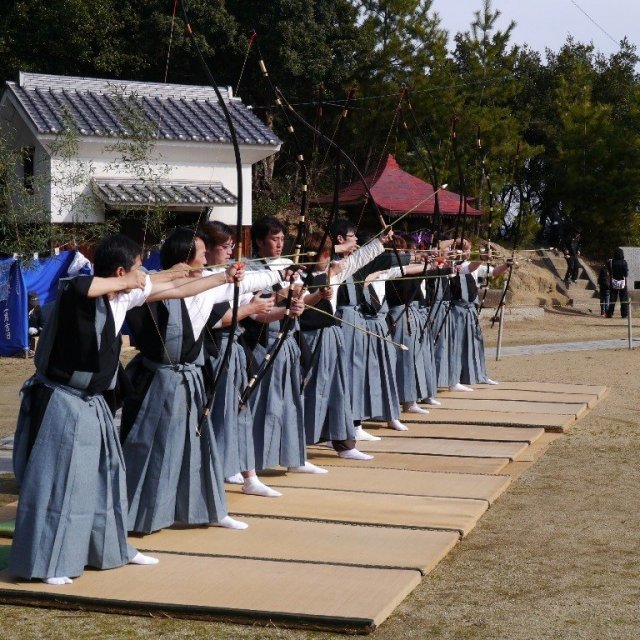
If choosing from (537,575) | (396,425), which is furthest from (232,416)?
(396,425)

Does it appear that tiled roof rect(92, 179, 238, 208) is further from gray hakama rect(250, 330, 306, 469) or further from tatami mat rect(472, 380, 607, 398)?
gray hakama rect(250, 330, 306, 469)

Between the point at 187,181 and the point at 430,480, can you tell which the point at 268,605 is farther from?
the point at 187,181

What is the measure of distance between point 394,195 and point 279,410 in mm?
11474

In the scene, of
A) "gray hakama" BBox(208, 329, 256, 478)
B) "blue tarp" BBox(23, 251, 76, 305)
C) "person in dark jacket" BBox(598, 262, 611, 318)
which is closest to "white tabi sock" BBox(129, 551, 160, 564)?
"gray hakama" BBox(208, 329, 256, 478)

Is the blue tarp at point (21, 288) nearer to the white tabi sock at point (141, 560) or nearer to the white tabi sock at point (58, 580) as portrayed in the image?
the white tabi sock at point (141, 560)

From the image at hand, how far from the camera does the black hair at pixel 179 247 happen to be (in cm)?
456

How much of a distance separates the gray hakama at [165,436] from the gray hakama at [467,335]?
4.73 meters

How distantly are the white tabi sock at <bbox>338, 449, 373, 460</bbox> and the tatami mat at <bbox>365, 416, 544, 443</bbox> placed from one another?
0.80 metres

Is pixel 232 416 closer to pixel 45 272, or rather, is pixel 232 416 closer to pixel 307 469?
pixel 307 469

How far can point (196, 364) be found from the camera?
472cm

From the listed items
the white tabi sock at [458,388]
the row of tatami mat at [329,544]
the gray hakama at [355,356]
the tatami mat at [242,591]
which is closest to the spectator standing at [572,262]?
the white tabi sock at [458,388]

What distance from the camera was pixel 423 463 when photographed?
630cm

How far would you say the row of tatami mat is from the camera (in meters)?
3.69

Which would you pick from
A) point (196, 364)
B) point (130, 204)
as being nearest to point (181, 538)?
point (196, 364)
